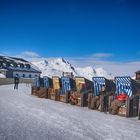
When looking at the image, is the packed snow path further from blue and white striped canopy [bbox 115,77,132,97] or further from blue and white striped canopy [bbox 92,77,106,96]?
blue and white striped canopy [bbox 92,77,106,96]

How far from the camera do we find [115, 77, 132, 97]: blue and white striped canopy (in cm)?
1930

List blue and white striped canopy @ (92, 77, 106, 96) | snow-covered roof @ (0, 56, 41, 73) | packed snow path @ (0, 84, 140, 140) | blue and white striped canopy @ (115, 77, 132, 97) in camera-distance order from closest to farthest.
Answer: packed snow path @ (0, 84, 140, 140), blue and white striped canopy @ (115, 77, 132, 97), blue and white striped canopy @ (92, 77, 106, 96), snow-covered roof @ (0, 56, 41, 73)

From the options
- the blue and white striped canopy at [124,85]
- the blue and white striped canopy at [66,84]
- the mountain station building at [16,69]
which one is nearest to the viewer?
the blue and white striped canopy at [124,85]

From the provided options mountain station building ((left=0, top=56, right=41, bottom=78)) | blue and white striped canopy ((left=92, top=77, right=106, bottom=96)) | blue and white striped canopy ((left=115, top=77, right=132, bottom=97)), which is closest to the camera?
blue and white striped canopy ((left=115, top=77, right=132, bottom=97))

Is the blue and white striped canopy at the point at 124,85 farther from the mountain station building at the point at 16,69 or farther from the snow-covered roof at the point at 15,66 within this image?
the snow-covered roof at the point at 15,66

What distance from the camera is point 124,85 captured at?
19.7m

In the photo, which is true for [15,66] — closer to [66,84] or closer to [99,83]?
[66,84]

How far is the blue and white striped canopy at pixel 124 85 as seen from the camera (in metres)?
19.3

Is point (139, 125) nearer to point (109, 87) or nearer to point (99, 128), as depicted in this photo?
point (99, 128)

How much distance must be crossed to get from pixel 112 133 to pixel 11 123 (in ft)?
13.6

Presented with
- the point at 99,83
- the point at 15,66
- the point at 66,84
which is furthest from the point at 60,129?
the point at 15,66

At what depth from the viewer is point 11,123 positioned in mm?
12328

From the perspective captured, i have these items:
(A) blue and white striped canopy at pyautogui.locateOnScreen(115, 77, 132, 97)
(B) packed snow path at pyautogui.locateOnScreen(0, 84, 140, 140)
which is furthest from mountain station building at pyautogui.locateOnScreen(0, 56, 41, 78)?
(B) packed snow path at pyautogui.locateOnScreen(0, 84, 140, 140)

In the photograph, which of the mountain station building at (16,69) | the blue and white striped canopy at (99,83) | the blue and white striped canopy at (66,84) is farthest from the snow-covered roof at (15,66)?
the blue and white striped canopy at (99,83)
